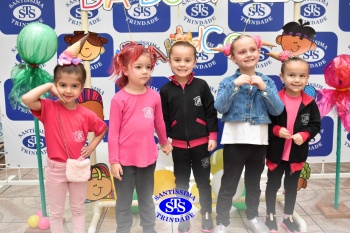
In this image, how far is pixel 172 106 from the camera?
2.32 meters

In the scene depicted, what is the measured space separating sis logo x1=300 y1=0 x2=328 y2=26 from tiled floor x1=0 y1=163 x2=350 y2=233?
1.40m

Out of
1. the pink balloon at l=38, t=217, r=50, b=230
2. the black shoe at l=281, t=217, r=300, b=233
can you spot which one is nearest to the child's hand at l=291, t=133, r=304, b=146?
the black shoe at l=281, t=217, r=300, b=233

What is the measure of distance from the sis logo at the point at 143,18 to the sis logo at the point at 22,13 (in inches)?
21.4

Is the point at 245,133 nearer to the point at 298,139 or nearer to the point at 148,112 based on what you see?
the point at 298,139

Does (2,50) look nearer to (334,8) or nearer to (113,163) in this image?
(113,163)

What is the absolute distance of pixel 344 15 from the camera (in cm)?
318

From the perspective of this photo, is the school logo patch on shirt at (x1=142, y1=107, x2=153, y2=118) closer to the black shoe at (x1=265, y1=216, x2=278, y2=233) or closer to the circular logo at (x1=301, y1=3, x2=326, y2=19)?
the black shoe at (x1=265, y1=216, x2=278, y2=233)

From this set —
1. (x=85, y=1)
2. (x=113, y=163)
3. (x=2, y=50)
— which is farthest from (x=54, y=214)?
(x=2, y=50)

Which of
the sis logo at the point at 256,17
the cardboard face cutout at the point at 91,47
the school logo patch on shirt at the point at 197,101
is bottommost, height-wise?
the school logo patch on shirt at the point at 197,101

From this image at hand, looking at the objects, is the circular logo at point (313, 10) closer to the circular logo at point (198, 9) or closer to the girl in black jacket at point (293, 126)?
the circular logo at point (198, 9)

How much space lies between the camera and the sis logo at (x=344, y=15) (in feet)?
10.4

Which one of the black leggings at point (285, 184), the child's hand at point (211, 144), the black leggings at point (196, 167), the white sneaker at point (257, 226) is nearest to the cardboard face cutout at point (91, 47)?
the black leggings at point (196, 167)

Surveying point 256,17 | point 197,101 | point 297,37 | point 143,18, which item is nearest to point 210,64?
point 256,17

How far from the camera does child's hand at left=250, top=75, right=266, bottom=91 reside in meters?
2.14
